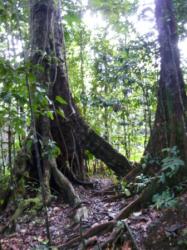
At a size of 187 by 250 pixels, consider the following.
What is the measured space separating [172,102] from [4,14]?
2.27m

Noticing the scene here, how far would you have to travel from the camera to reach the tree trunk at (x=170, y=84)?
4.06 m

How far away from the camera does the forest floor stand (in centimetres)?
304

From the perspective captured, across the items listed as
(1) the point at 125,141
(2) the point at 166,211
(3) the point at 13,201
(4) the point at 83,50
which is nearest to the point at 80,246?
(2) the point at 166,211

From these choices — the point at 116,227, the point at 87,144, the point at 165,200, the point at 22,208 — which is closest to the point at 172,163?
the point at 165,200

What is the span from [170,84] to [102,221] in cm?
193

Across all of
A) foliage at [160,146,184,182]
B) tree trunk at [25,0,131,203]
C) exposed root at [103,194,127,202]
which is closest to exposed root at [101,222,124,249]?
foliage at [160,146,184,182]

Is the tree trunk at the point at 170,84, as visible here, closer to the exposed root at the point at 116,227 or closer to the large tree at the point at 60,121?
the exposed root at the point at 116,227

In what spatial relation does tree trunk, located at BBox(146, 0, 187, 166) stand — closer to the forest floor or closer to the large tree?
the forest floor

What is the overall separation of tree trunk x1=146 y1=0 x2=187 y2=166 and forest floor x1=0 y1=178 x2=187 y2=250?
924 millimetres

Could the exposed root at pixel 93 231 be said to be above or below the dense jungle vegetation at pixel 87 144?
below

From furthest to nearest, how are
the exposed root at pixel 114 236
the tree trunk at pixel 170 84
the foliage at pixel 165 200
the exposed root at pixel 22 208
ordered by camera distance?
the exposed root at pixel 22 208 < the tree trunk at pixel 170 84 < the foliage at pixel 165 200 < the exposed root at pixel 114 236

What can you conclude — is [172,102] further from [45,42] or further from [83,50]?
[83,50]

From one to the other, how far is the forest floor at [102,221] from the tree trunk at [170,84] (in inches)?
36.4

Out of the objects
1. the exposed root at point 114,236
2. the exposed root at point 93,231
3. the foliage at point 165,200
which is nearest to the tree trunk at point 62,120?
the foliage at point 165,200
